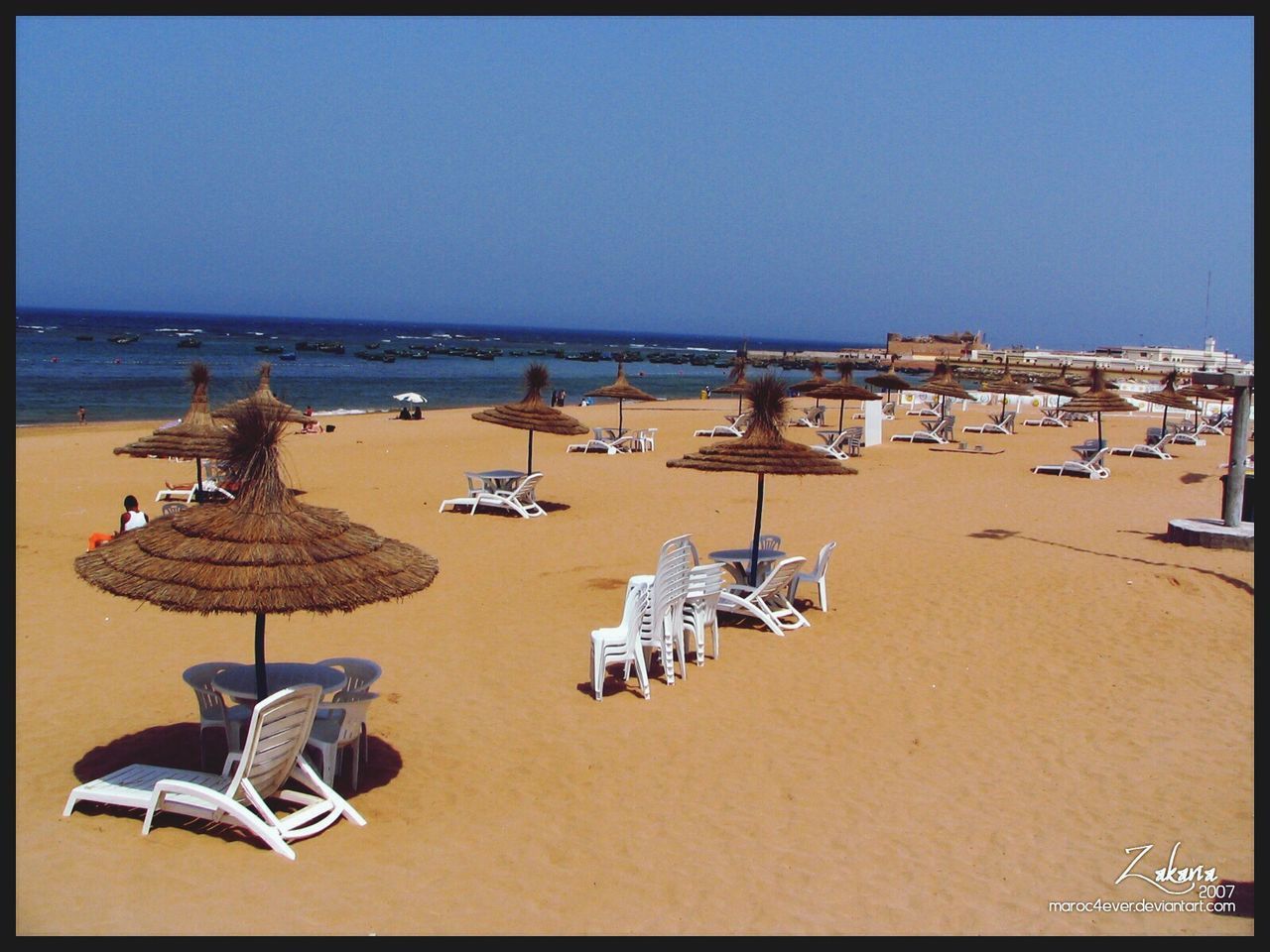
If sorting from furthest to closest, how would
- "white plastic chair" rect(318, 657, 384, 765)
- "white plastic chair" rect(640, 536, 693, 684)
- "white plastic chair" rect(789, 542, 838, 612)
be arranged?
"white plastic chair" rect(789, 542, 838, 612) < "white plastic chair" rect(640, 536, 693, 684) < "white plastic chair" rect(318, 657, 384, 765)

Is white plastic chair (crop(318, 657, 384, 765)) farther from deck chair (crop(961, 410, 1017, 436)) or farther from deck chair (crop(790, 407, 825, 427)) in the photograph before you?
deck chair (crop(961, 410, 1017, 436))

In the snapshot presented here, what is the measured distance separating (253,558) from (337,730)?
3.32 feet

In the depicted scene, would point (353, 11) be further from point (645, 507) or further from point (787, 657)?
point (645, 507)

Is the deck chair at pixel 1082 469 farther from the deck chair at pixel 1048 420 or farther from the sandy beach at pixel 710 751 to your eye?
the deck chair at pixel 1048 420

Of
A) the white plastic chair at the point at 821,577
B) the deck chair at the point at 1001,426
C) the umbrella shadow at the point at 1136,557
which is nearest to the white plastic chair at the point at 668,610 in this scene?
the white plastic chair at the point at 821,577

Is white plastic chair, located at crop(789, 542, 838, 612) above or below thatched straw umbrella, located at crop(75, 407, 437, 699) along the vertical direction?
below

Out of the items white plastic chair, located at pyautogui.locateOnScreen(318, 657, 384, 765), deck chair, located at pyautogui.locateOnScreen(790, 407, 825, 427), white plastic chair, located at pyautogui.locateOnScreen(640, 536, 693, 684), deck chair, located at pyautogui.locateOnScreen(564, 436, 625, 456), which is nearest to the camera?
white plastic chair, located at pyautogui.locateOnScreen(318, 657, 384, 765)

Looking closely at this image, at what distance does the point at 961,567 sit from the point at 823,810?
563 centimetres

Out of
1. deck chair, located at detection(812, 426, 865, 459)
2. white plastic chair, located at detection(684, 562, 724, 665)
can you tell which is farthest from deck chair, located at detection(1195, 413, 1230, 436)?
white plastic chair, located at detection(684, 562, 724, 665)

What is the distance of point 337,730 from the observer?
516 cm

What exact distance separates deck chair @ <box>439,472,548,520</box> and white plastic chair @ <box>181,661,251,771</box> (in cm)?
769

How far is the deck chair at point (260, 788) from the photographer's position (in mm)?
4484

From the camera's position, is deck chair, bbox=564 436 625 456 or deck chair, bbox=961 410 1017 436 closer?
deck chair, bbox=564 436 625 456

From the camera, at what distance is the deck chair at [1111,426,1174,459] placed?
21264 mm
